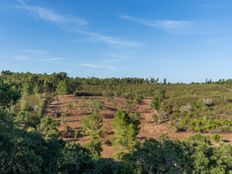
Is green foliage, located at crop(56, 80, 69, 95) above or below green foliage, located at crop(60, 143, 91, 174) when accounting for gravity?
above

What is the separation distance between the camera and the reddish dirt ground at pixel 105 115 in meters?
70.1

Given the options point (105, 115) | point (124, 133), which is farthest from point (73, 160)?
point (105, 115)

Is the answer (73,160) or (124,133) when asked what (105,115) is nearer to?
(124,133)

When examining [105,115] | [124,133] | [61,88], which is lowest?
[105,115]

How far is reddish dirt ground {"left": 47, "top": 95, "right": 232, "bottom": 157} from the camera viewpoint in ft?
230

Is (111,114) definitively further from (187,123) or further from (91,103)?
(187,123)

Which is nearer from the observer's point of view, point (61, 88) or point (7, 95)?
point (7, 95)

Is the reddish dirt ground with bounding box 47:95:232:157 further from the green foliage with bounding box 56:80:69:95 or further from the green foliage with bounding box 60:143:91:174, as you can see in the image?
the green foliage with bounding box 60:143:91:174

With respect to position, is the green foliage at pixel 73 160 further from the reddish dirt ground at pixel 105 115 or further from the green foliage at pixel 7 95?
the reddish dirt ground at pixel 105 115

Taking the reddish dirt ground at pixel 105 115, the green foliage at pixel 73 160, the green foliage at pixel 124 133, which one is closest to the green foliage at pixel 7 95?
the green foliage at pixel 73 160

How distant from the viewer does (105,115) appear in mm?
92250

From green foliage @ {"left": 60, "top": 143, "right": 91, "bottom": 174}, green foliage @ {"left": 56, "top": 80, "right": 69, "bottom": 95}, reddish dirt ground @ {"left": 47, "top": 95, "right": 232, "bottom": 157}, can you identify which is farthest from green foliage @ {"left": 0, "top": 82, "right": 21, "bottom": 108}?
green foliage @ {"left": 56, "top": 80, "right": 69, "bottom": 95}

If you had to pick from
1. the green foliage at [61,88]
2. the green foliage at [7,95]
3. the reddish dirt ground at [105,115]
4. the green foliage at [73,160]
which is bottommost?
the reddish dirt ground at [105,115]

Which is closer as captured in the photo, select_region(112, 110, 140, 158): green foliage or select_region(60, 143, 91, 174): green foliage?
select_region(60, 143, 91, 174): green foliage
